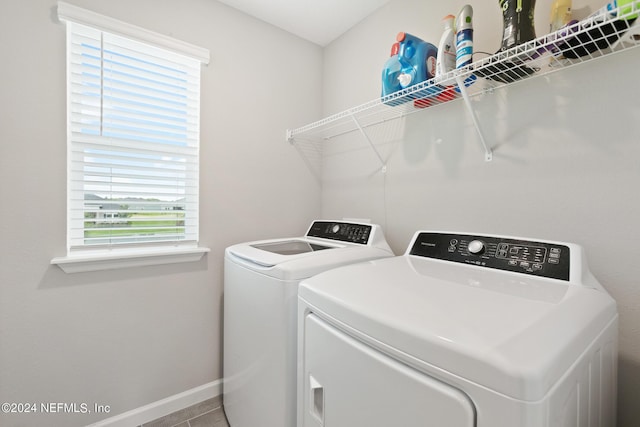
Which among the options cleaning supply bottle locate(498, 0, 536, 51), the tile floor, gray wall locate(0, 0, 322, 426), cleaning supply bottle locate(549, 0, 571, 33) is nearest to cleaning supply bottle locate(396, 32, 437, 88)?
cleaning supply bottle locate(498, 0, 536, 51)

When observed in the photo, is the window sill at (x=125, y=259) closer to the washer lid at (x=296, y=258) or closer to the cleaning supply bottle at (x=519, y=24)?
the washer lid at (x=296, y=258)

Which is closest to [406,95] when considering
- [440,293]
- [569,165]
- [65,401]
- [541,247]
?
[569,165]

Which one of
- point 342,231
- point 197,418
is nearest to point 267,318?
point 342,231

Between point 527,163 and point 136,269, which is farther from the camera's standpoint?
point 136,269

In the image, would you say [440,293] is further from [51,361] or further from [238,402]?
[51,361]

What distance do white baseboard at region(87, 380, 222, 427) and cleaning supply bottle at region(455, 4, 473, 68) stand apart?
2.28 m

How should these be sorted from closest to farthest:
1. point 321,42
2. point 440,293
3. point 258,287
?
1. point 440,293
2. point 258,287
3. point 321,42

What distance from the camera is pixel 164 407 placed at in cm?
165

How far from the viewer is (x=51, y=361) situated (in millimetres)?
1350

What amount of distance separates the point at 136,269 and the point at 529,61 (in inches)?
82.9

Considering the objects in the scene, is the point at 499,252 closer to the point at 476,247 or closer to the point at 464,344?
the point at 476,247

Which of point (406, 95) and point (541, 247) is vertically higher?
point (406, 95)

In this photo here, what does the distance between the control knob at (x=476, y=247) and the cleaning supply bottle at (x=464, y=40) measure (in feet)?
2.37

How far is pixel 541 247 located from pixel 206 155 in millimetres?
1793
